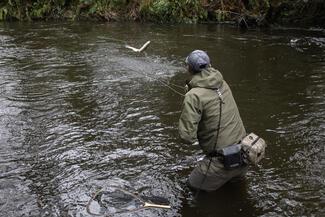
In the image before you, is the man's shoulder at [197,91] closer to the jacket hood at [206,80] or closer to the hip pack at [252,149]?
the jacket hood at [206,80]

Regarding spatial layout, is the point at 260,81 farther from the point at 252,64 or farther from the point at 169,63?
the point at 169,63

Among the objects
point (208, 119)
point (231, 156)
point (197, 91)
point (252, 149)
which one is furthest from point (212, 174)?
point (197, 91)

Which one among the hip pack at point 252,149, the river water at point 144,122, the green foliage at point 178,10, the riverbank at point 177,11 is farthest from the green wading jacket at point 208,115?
the green foliage at point 178,10

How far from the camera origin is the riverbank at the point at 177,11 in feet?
61.5

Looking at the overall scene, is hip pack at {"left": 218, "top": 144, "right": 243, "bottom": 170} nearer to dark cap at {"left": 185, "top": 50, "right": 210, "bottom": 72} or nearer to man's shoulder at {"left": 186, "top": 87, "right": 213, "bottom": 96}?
man's shoulder at {"left": 186, "top": 87, "right": 213, "bottom": 96}

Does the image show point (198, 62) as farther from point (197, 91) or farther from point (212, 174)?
point (212, 174)

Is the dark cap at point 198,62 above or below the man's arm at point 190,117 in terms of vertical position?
above

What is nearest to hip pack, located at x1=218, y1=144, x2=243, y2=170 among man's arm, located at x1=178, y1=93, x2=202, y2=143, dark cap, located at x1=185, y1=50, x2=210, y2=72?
man's arm, located at x1=178, y1=93, x2=202, y2=143

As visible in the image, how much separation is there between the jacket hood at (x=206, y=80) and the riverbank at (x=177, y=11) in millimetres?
13509

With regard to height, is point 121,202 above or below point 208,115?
below

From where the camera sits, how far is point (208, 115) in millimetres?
5465

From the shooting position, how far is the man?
5.31 metres

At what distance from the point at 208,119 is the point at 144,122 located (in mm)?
3727

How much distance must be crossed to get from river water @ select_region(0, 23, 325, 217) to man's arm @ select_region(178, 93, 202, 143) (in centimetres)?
125
